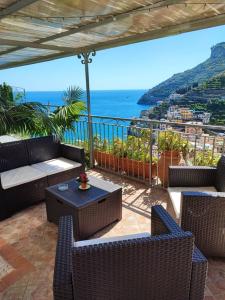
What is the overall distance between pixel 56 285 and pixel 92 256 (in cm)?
27

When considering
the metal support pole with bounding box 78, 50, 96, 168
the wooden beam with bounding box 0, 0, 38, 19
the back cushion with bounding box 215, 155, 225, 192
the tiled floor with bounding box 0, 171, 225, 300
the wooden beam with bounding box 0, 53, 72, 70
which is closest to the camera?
the tiled floor with bounding box 0, 171, 225, 300

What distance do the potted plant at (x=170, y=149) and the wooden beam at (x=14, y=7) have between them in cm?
262

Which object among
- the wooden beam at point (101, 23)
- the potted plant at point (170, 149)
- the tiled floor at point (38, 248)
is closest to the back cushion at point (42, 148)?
the tiled floor at point (38, 248)

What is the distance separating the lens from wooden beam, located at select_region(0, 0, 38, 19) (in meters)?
2.36

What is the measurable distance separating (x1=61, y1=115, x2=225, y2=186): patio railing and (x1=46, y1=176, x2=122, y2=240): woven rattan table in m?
1.36

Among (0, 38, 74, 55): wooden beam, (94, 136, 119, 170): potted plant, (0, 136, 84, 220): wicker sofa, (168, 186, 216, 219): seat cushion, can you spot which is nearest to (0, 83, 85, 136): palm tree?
(0, 136, 84, 220): wicker sofa

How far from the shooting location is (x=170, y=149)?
156 inches

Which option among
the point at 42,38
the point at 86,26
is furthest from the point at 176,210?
the point at 42,38

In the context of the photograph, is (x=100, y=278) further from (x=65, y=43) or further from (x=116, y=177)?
(x=65, y=43)

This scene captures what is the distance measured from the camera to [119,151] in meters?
4.73

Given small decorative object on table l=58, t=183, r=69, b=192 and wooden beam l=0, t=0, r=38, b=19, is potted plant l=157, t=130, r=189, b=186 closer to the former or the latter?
small decorative object on table l=58, t=183, r=69, b=192

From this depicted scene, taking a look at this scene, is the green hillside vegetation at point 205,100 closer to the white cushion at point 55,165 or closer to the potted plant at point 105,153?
the potted plant at point 105,153

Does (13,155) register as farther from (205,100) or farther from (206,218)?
(205,100)

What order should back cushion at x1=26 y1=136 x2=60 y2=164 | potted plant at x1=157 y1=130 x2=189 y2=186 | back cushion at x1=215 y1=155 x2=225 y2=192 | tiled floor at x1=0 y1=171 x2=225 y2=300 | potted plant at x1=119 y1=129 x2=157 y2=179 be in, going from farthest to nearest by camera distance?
potted plant at x1=119 y1=129 x2=157 y2=179
back cushion at x1=26 y1=136 x2=60 y2=164
potted plant at x1=157 y1=130 x2=189 y2=186
back cushion at x1=215 y1=155 x2=225 y2=192
tiled floor at x1=0 y1=171 x2=225 y2=300
